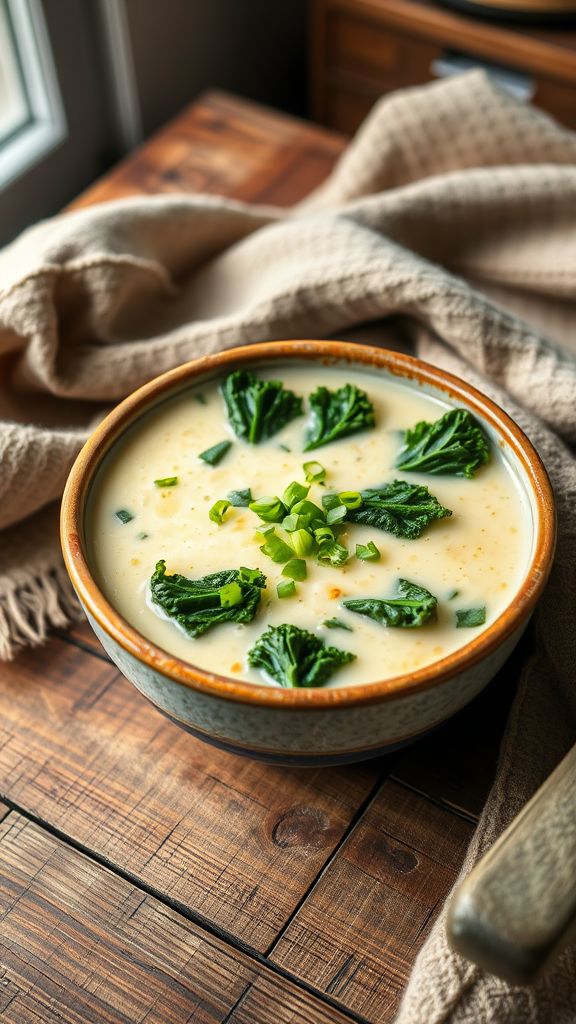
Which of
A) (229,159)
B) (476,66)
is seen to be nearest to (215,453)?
(229,159)

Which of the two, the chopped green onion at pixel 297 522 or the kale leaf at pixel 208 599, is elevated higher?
the chopped green onion at pixel 297 522

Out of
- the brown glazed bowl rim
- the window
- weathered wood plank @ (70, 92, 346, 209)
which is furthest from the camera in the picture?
the window

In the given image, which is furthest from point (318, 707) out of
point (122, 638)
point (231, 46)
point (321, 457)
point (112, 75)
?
point (231, 46)

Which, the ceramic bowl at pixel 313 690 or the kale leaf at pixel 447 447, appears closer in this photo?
the ceramic bowl at pixel 313 690

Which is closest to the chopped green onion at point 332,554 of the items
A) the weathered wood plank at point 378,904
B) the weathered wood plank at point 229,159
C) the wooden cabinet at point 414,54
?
the weathered wood plank at point 378,904

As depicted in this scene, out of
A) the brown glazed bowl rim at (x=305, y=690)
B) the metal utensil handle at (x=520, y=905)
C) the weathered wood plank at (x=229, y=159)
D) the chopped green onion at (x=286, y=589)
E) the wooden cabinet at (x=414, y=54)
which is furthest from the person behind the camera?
the wooden cabinet at (x=414, y=54)

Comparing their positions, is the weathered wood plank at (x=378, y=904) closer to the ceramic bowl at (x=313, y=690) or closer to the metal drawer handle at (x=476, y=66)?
the ceramic bowl at (x=313, y=690)

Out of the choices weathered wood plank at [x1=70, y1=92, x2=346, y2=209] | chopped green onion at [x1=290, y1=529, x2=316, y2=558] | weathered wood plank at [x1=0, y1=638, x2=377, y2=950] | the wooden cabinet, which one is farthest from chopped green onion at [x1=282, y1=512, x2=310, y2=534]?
the wooden cabinet

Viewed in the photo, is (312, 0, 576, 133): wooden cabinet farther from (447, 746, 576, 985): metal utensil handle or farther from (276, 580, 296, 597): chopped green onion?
(447, 746, 576, 985): metal utensil handle
